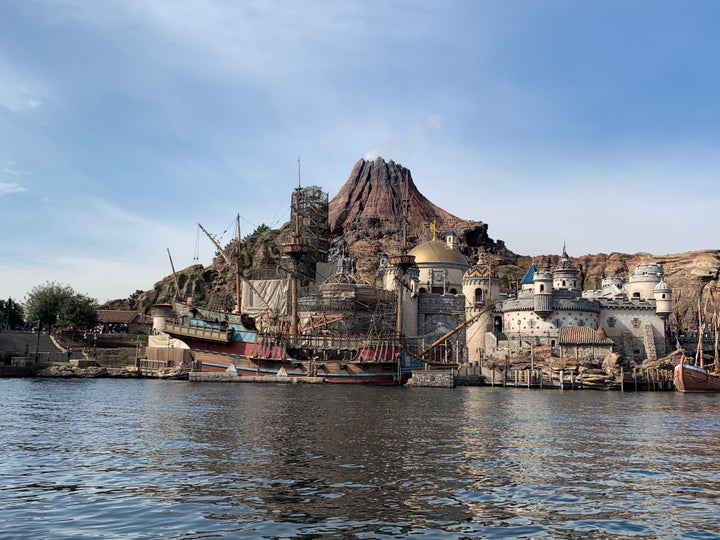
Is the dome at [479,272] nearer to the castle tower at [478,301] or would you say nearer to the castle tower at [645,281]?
the castle tower at [478,301]

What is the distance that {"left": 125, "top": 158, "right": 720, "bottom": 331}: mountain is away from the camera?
125412 millimetres

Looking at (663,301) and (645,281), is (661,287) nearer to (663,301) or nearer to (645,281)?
(663,301)

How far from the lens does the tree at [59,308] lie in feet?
322

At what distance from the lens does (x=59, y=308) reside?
10056cm

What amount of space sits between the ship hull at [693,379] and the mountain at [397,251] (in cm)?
3821

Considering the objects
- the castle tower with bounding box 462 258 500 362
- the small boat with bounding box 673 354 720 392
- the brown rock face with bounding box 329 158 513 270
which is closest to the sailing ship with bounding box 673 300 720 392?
the small boat with bounding box 673 354 720 392

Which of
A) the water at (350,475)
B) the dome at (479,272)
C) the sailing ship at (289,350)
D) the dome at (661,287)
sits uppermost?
the dome at (479,272)

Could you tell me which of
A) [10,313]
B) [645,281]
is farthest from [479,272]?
[10,313]

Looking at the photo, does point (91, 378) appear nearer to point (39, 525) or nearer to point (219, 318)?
point (219, 318)

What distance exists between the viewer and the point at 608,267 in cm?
15650

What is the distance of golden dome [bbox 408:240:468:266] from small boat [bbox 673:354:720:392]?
44.1 meters

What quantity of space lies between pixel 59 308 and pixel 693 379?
280ft

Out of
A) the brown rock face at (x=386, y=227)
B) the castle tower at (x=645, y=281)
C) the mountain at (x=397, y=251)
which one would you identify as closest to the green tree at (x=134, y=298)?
the mountain at (x=397, y=251)

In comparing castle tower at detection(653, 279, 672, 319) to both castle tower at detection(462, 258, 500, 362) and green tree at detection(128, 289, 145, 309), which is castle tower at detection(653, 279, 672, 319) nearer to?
castle tower at detection(462, 258, 500, 362)
